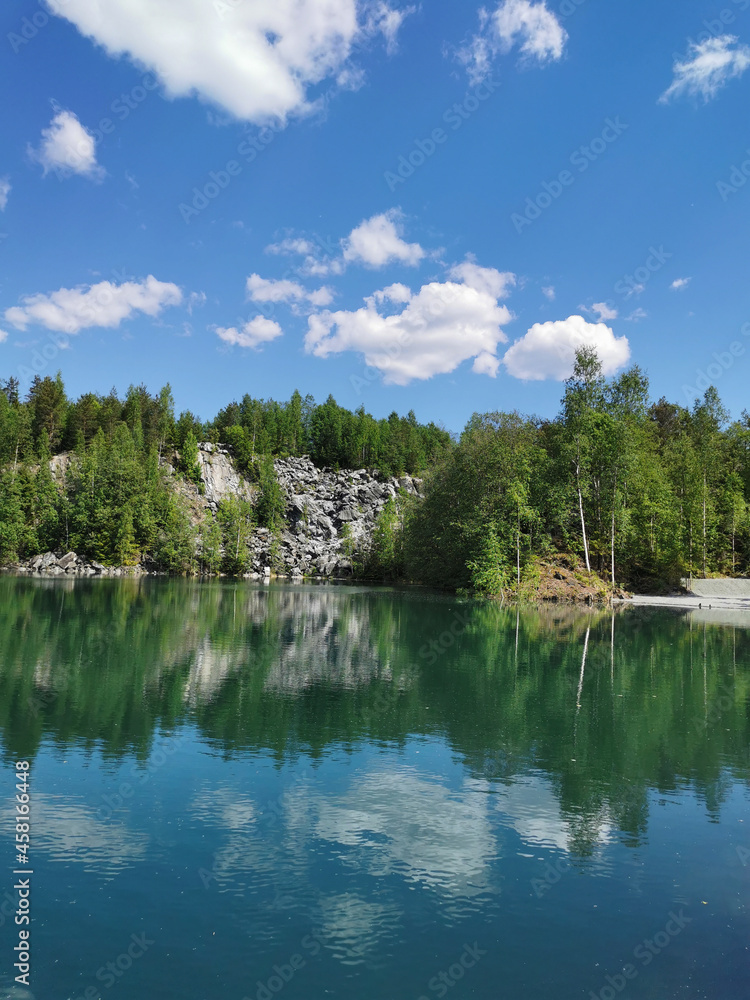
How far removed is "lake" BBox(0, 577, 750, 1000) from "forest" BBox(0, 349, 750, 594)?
1516 inches

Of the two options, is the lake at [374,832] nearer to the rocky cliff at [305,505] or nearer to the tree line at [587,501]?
the tree line at [587,501]

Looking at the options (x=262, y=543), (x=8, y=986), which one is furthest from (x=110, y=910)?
(x=262, y=543)

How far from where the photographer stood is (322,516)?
396ft

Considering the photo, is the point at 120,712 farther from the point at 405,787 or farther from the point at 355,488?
the point at 355,488

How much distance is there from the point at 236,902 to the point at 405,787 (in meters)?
4.28

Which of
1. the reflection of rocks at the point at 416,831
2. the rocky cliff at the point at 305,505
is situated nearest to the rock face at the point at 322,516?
the rocky cliff at the point at 305,505

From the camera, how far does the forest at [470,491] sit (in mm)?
57938

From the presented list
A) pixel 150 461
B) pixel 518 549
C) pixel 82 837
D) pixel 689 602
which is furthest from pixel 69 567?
pixel 82 837

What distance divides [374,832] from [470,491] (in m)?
55.5

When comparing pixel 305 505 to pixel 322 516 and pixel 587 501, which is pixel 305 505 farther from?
pixel 587 501

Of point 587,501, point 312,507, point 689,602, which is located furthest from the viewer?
point 312,507

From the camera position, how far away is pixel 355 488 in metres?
125

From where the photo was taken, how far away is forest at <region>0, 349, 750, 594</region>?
→ 57938 mm

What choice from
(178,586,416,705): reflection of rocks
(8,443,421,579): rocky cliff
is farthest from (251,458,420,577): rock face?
(178,586,416,705): reflection of rocks
